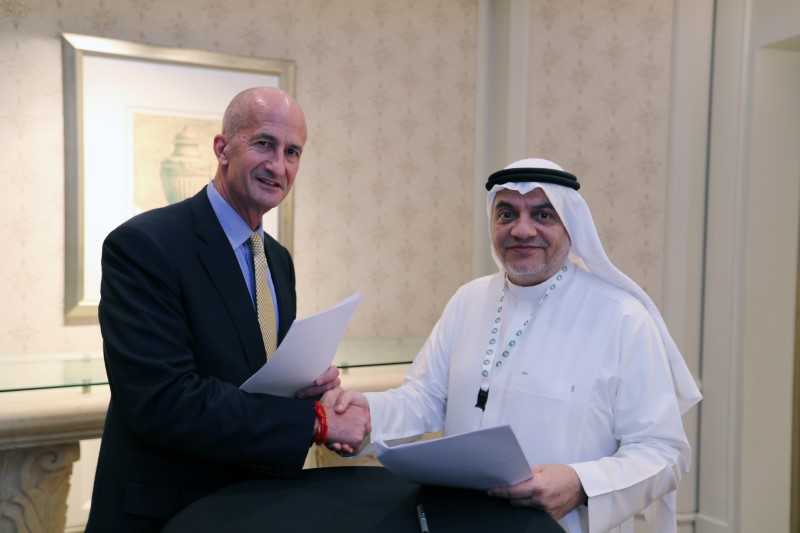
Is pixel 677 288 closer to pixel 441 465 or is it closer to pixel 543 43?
pixel 543 43

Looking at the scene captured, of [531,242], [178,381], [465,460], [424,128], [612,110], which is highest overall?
[612,110]

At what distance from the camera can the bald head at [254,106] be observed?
1.95 meters

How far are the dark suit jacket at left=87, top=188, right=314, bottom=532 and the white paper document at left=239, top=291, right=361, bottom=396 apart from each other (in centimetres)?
6

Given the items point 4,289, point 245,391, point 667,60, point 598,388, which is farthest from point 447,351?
point 667,60

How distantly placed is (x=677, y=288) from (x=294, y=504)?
3272 mm

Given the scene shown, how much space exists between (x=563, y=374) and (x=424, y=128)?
8.77ft

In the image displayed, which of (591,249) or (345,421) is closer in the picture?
(345,421)

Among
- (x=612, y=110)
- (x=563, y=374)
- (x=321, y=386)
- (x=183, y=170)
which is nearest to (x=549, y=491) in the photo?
(x=563, y=374)

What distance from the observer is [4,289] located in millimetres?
3434

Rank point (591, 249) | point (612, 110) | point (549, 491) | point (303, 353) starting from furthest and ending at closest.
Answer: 1. point (612, 110)
2. point (591, 249)
3. point (303, 353)
4. point (549, 491)

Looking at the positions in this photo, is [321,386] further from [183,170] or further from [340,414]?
[183,170]

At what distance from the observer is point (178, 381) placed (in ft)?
5.32

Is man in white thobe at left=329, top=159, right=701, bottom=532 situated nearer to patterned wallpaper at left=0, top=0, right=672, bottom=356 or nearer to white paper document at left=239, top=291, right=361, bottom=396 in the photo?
white paper document at left=239, top=291, right=361, bottom=396

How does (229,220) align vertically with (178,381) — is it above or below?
above
